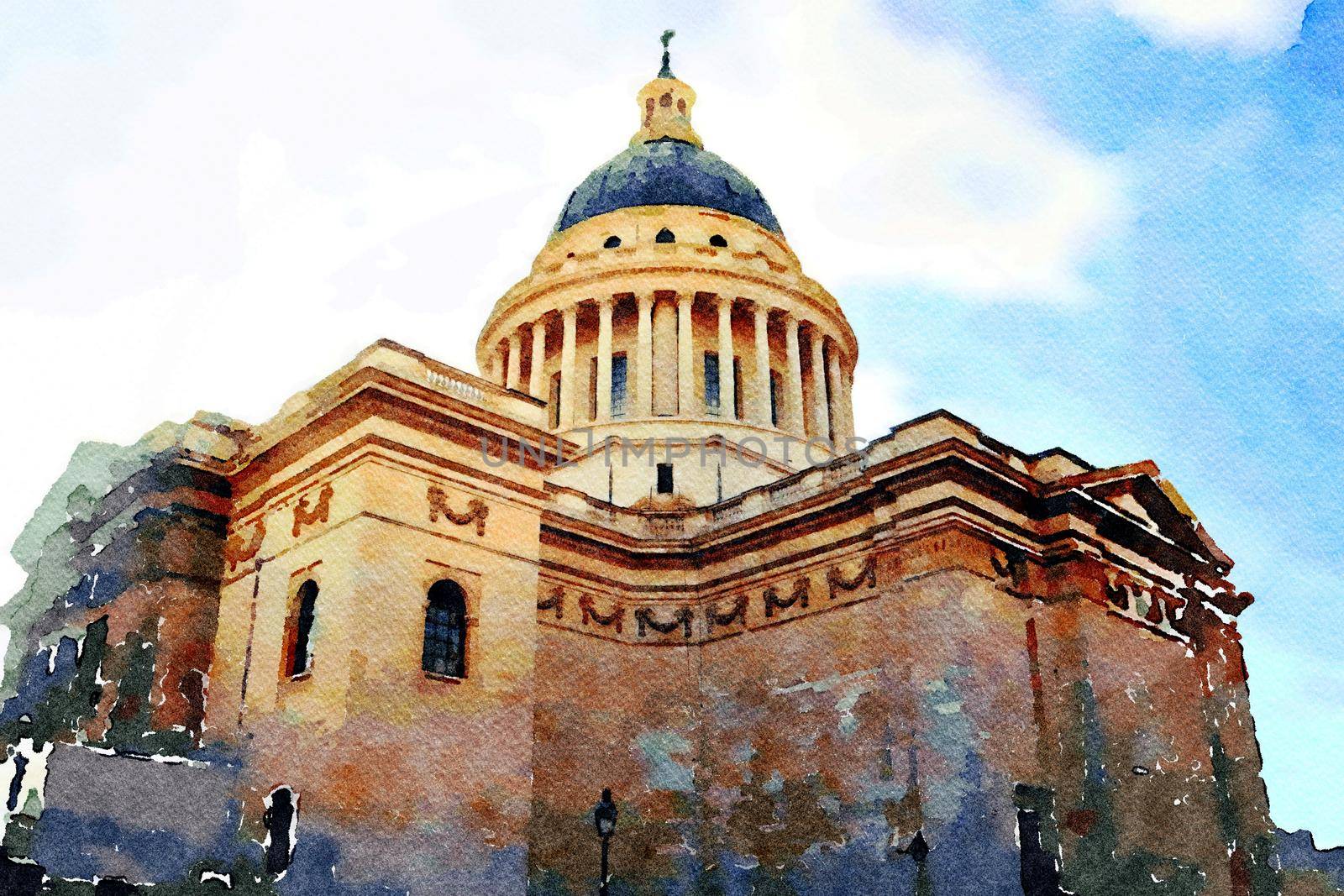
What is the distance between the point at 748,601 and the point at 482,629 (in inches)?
260

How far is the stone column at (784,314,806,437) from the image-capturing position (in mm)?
34469

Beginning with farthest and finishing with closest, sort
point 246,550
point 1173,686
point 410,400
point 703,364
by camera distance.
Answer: point 703,364 → point 1173,686 → point 246,550 → point 410,400

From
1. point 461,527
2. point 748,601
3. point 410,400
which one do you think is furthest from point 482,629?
point 748,601

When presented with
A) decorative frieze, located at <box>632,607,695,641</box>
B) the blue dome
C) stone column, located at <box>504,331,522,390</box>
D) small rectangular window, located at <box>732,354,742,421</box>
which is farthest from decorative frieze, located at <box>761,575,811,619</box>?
the blue dome

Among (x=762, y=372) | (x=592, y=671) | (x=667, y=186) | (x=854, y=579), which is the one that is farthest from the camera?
(x=667, y=186)

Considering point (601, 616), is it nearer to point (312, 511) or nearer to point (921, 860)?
point (312, 511)

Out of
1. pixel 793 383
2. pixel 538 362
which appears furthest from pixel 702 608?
pixel 538 362

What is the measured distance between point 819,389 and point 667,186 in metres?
8.18

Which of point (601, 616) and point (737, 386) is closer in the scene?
point (601, 616)

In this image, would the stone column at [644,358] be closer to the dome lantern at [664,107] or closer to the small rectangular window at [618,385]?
the small rectangular window at [618,385]

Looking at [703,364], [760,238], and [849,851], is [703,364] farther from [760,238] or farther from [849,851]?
[849,851]

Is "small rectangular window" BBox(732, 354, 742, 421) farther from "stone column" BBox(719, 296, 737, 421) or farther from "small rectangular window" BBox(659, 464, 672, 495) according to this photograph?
"small rectangular window" BBox(659, 464, 672, 495)

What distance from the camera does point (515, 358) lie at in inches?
1430

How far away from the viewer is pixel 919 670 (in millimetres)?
21172
